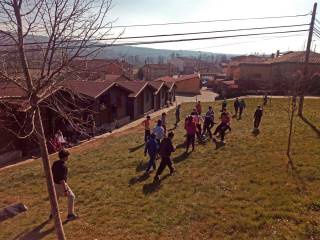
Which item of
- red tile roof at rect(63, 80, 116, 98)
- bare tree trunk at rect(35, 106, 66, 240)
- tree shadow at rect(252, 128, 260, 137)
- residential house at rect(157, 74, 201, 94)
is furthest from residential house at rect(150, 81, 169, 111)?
bare tree trunk at rect(35, 106, 66, 240)

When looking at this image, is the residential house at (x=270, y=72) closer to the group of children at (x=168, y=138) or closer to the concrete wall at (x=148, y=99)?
the concrete wall at (x=148, y=99)

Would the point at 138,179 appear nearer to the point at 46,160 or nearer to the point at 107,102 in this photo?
the point at 46,160

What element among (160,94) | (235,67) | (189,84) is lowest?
(189,84)

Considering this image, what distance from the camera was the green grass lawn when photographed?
29.1 feet

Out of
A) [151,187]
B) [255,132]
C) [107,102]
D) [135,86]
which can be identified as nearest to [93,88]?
[107,102]

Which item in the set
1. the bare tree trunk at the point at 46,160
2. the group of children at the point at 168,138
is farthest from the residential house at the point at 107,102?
the bare tree trunk at the point at 46,160

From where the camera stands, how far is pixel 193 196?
10.8 metres

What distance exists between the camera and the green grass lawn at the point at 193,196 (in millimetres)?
8875

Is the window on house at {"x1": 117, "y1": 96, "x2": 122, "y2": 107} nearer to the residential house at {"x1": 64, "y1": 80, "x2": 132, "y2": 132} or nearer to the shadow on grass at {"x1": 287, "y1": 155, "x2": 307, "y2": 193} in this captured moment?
the residential house at {"x1": 64, "y1": 80, "x2": 132, "y2": 132}

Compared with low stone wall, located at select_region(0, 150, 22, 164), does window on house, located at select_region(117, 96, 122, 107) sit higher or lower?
higher

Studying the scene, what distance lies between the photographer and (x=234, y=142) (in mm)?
17250

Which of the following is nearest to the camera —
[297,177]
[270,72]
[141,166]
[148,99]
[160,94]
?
[297,177]

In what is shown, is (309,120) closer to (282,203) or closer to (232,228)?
(282,203)

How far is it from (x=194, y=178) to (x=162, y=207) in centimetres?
253
